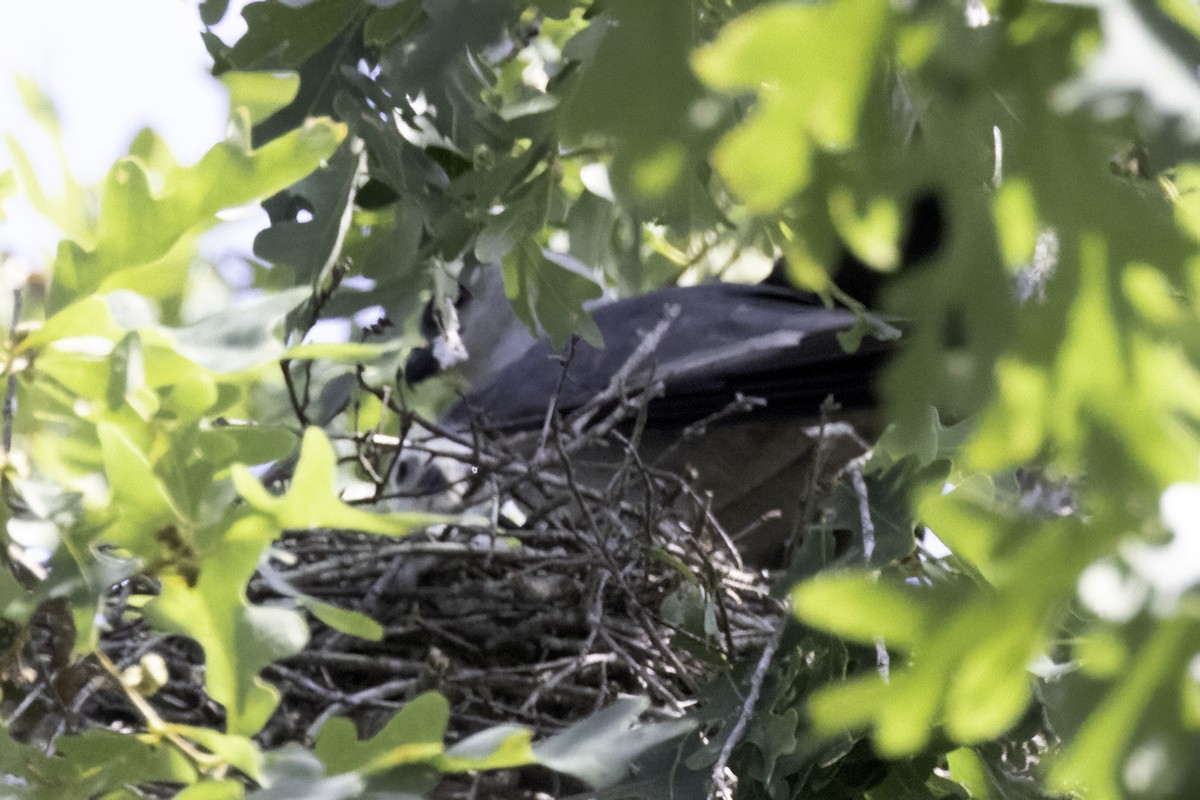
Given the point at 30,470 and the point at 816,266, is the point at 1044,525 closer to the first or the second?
the point at 816,266

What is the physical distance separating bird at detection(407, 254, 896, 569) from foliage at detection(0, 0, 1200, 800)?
1.50ft

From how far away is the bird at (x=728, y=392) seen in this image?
206 cm

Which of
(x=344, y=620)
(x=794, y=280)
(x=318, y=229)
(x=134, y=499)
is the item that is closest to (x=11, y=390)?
(x=134, y=499)

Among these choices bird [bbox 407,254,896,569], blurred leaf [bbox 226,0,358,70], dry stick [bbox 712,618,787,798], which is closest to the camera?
dry stick [bbox 712,618,787,798]

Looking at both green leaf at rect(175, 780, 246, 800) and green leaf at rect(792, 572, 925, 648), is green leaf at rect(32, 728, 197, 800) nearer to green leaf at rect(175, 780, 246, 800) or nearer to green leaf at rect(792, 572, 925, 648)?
green leaf at rect(175, 780, 246, 800)

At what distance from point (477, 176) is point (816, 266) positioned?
2.59 feet

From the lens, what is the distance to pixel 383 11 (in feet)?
3.59

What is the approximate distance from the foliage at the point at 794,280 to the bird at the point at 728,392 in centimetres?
46

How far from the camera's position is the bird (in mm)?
2059

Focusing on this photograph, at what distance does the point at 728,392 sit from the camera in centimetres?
227

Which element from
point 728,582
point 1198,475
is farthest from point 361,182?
point 1198,475

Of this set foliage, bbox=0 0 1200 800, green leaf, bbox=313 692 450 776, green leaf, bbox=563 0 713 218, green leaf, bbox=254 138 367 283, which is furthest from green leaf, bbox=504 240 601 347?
green leaf, bbox=563 0 713 218

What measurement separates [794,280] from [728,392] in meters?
1.73

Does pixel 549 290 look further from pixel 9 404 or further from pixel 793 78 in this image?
pixel 793 78
